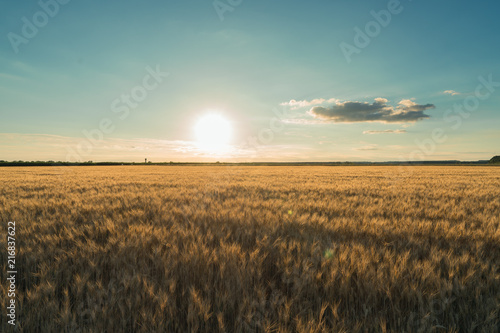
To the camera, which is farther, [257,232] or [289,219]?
[289,219]

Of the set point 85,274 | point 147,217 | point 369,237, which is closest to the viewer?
point 85,274

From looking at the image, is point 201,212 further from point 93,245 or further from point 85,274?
point 85,274

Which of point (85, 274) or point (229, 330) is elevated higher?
point (85, 274)

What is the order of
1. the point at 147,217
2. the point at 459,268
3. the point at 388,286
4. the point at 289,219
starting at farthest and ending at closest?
1. the point at 147,217
2. the point at 289,219
3. the point at 459,268
4. the point at 388,286

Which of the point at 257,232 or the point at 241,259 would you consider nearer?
the point at 241,259

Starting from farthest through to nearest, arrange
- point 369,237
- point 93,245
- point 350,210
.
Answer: point 350,210
point 369,237
point 93,245

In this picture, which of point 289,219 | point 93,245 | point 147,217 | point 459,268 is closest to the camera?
point 459,268

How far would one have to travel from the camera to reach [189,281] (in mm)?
2119

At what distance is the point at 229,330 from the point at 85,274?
1.48 metres

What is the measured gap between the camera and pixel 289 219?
4402 millimetres

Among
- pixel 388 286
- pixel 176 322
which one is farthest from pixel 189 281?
pixel 388 286

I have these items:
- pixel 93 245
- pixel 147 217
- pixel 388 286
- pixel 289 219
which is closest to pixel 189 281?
pixel 93 245

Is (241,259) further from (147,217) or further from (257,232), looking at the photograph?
(147,217)

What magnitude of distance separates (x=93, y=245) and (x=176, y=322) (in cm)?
189
